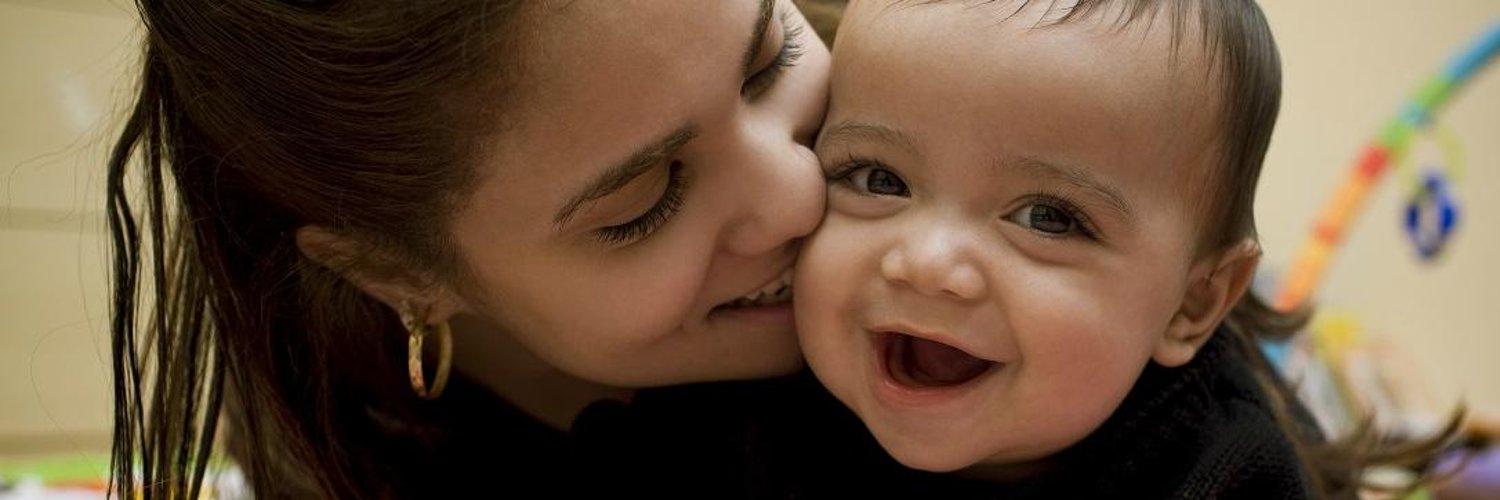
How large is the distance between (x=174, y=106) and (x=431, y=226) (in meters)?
0.21

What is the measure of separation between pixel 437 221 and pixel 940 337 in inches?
14.6

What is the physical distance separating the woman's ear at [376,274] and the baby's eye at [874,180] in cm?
33

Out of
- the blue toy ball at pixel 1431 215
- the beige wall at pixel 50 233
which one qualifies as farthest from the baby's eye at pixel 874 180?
the blue toy ball at pixel 1431 215

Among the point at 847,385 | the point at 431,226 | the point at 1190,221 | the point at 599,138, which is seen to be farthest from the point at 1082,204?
the point at 431,226

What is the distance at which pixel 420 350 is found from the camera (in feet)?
3.56

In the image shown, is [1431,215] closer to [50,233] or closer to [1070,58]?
[1070,58]

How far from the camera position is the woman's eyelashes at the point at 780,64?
3.18ft

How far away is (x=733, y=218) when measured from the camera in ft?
3.17

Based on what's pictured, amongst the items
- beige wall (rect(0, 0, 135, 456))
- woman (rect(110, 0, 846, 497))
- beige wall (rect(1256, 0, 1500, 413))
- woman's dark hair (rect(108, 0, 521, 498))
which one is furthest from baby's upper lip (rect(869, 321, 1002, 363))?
beige wall (rect(1256, 0, 1500, 413))

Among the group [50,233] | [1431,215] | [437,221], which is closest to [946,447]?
[437,221]

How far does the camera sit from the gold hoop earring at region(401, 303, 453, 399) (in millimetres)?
1058

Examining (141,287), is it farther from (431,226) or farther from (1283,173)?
(1283,173)

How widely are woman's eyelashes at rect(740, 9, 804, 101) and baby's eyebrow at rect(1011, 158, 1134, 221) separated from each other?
20 cm

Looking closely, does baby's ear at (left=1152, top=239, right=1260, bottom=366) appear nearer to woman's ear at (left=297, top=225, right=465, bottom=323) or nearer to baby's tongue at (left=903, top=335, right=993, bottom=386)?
baby's tongue at (left=903, top=335, right=993, bottom=386)
